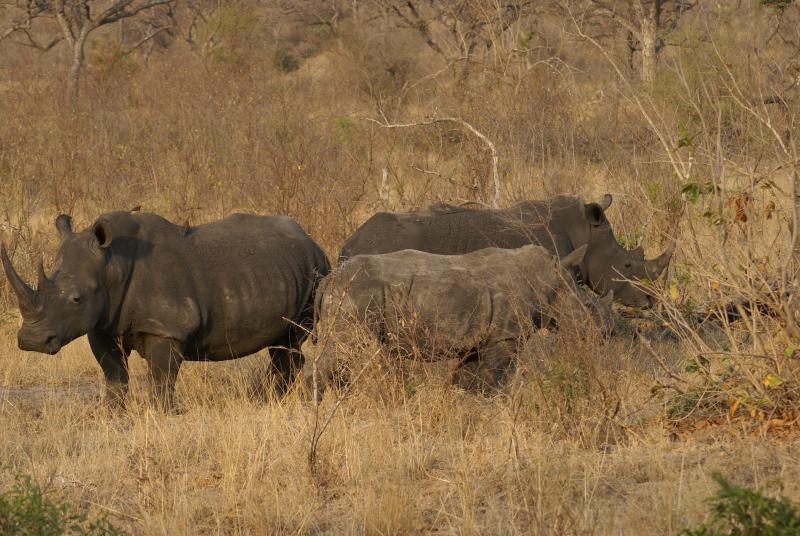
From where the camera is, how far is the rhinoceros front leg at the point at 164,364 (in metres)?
7.33

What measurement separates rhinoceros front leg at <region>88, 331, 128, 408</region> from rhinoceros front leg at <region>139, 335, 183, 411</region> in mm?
272

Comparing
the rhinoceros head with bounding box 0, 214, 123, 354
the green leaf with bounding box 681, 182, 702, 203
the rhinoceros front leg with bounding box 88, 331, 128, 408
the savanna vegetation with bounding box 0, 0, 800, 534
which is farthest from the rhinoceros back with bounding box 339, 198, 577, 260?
the green leaf with bounding box 681, 182, 702, 203

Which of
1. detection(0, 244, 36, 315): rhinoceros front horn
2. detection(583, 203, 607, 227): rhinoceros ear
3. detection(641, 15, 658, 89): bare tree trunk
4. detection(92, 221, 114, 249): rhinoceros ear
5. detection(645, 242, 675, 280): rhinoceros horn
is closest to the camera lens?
detection(0, 244, 36, 315): rhinoceros front horn

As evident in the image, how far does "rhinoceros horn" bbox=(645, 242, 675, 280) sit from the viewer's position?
33.1 ft

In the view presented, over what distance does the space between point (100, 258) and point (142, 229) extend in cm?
43

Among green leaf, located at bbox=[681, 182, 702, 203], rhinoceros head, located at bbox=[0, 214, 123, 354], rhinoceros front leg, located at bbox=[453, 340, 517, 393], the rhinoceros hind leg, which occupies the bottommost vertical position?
the rhinoceros hind leg

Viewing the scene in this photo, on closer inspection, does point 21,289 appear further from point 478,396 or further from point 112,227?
point 478,396

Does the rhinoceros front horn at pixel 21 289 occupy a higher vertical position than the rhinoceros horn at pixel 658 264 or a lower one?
higher

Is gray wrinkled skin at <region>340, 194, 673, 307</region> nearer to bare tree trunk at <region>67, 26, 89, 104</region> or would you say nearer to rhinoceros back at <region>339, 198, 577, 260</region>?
rhinoceros back at <region>339, 198, 577, 260</region>

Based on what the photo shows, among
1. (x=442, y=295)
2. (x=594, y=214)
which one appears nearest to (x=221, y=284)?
(x=442, y=295)

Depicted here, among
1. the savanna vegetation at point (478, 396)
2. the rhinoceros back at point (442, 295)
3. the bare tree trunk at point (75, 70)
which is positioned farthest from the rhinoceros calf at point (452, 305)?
the bare tree trunk at point (75, 70)

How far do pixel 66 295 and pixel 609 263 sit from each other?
16.1 feet

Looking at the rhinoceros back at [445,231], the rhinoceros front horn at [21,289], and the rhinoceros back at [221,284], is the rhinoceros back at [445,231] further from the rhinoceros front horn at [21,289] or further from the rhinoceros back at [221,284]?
the rhinoceros front horn at [21,289]

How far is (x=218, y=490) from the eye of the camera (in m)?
5.57
